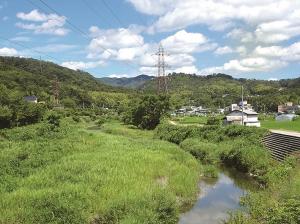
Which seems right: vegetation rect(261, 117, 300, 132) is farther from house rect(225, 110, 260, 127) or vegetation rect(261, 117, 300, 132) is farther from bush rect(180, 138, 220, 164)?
bush rect(180, 138, 220, 164)

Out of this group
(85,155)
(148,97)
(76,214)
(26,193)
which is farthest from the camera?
(148,97)

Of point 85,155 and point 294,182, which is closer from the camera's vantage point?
point 294,182

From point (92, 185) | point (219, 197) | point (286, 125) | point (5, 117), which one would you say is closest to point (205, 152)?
point (219, 197)

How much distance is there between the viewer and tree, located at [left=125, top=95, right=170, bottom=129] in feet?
259

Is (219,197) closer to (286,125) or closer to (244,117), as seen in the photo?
(286,125)

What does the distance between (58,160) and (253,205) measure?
14.9 meters

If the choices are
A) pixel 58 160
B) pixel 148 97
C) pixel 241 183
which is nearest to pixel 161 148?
pixel 241 183

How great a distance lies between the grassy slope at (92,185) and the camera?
59.2ft

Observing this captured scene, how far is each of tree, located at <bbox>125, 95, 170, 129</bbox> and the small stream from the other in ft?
135

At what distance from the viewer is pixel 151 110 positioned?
3157 inches

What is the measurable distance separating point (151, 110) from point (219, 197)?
52.7 metres

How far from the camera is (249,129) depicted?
49938 millimetres

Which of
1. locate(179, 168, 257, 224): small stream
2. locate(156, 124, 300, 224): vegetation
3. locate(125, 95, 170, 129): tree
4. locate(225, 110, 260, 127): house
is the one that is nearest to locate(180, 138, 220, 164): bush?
locate(156, 124, 300, 224): vegetation

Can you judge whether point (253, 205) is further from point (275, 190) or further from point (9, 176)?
point (9, 176)
